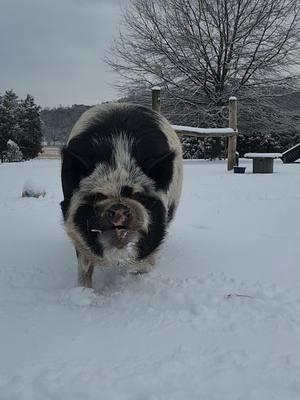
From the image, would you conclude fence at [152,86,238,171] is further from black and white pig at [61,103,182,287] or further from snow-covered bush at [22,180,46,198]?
black and white pig at [61,103,182,287]

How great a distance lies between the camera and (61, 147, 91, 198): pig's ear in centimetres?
283

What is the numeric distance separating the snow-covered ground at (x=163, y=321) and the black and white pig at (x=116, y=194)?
0.39 m

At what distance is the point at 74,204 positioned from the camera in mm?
2914

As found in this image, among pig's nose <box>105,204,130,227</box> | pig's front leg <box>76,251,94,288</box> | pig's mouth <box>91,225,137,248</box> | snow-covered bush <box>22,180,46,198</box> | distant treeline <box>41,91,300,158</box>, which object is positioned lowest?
pig's front leg <box>76,251,94,288</box>

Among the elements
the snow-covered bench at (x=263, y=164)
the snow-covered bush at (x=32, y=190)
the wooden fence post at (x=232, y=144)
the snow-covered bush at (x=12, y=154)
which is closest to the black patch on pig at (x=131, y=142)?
the snow-covered bush at (x=32, y=190)

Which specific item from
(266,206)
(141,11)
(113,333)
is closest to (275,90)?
(141,11)

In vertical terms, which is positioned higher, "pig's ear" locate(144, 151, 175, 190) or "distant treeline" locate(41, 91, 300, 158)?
"distant treeline" locate(41, 91, 300, 158)

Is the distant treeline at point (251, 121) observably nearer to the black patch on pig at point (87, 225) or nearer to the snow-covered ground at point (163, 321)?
the snow-covered ground at point (163, 321)

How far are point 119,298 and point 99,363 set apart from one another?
896mm

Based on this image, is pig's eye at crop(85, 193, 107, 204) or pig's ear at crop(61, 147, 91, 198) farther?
pig's ear at crop(61, 147, 91, 198)

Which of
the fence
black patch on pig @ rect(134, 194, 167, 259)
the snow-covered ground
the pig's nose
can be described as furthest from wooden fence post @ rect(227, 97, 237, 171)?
the pig's nose

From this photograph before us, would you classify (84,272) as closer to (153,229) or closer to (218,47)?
(153,229)

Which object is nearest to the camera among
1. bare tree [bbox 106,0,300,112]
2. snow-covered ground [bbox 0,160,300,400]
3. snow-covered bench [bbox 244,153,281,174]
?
snow-covered ground [bbox 0,160,300,400]

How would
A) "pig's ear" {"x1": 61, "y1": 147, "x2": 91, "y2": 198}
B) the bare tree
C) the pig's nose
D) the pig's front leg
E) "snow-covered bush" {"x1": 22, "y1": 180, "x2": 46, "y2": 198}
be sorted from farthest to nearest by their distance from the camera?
1. the bare tree
2. "snow-covered bush" {"x1": 22, "y1": 180, "x2": 46, "y2": 198}
3. the pig's front leg
4. "pig's ear" {"x1": 61, "y1": 147, "x2": 91, "y2": 198}
5. the pig's nose
